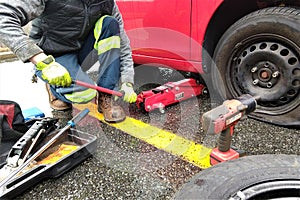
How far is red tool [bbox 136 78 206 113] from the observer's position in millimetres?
2346

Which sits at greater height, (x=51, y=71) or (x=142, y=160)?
(x=51, y=71)

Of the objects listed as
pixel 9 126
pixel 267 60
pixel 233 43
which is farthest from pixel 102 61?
pixel 267 60

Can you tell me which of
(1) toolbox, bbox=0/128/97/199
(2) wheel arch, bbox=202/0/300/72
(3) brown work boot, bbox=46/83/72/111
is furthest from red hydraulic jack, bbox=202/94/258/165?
(3) brown work boot, bbox=46/83/72/111

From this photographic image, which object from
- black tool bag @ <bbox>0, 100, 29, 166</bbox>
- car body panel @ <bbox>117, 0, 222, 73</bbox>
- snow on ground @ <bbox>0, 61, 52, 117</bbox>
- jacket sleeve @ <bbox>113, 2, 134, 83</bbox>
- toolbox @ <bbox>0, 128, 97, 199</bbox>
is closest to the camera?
toolbox @ <bbox>0, 128, 97, 199</bbox>

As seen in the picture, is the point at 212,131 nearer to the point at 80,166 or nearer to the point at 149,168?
the point at 149,168

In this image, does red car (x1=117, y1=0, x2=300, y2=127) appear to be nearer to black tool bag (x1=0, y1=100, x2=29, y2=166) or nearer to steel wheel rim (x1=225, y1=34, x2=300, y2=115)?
steel wheel rim (x1=225, y1=34, x2=300, y2=115)

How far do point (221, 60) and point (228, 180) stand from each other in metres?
1.24

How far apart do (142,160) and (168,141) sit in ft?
0.92

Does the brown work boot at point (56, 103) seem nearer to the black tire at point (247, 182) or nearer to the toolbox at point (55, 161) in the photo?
the toolbox at point (55, 161)

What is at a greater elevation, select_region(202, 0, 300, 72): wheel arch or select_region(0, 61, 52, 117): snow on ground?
select_region(202, 0, 300, 72): wheel arch

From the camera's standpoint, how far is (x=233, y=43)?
7.01 ft

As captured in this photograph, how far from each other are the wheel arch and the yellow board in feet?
2.13

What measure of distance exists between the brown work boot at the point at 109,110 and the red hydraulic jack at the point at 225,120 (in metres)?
0.91

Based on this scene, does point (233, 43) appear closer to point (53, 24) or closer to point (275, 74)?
point (275, 74)
